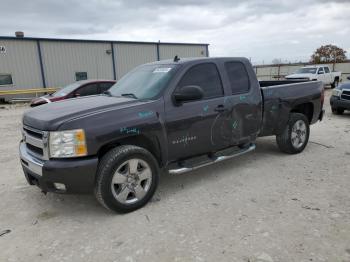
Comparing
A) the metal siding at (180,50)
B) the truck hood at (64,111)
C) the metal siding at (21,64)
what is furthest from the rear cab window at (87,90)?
the metal siding at (180,50)

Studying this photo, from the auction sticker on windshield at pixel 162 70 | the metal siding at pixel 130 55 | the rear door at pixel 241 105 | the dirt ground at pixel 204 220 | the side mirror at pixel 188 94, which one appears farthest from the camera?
the metal siding at pixel 130 55

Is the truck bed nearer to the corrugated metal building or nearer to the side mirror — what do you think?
the side mirror

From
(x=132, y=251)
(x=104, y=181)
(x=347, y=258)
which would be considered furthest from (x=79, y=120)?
(x=347, y=258)

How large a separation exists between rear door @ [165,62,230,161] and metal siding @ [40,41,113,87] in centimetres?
1946

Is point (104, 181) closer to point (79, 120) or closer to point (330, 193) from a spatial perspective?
point (79, 120)

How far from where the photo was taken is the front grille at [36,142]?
11.1ft

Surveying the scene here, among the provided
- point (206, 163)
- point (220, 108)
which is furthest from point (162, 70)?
point (206, 163)

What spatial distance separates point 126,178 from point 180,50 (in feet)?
83.1

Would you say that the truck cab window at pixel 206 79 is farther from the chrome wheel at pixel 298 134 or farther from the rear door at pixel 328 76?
the rear door at pixel 328 76

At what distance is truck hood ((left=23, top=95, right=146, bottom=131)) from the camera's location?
3.38 meters

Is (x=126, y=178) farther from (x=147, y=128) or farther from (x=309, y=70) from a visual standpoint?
(x=309, y=70)

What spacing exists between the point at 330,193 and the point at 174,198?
2103 millimetres

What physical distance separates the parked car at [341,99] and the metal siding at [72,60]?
17662 millimetres

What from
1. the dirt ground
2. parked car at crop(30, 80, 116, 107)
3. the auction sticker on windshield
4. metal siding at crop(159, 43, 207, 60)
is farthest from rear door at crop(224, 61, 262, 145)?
metal siding at crop(159, 43, 207, 60)
